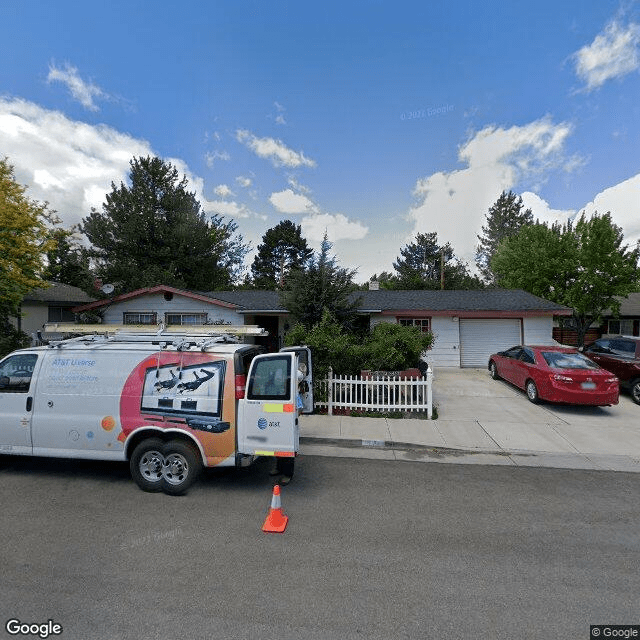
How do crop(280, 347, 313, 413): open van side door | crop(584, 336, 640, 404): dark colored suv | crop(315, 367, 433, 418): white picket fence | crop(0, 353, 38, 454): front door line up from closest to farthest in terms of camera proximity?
crop(0, 353, 38, 454): front door → crop(280, 347, 313, 413): open van side door → crop(315, 367, 433, 418): white picket fence → crop(584, 336, 640, 404): dark colored suv

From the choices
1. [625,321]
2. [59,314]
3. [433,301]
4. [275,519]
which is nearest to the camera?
[275,519]

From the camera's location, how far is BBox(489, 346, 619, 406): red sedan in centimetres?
858

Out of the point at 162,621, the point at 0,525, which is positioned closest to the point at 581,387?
the point at 162,621

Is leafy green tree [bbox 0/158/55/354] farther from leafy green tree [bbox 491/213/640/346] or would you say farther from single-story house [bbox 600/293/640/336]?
single-story house [bbox 600/293/640/336]

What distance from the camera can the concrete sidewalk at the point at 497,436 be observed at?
6.32 m

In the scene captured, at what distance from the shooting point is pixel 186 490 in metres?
4.75

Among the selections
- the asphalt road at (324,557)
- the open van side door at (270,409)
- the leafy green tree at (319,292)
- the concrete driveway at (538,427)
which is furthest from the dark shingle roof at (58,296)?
the concrete driveway at (538,427)

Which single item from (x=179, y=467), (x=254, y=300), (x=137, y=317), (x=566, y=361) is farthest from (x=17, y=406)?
(x=254, y=300)

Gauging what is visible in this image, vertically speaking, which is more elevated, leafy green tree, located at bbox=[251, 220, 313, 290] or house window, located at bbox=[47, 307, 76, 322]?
leafy green tree, located at bbox=[251, 220, 313, 290]

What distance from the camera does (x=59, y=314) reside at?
19.6 meters

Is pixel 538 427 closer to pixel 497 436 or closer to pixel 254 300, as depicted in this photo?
pixel 497 436

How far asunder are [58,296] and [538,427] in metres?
22.2

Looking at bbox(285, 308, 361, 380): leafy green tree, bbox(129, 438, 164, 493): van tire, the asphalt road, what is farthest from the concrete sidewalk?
bbox(129, 438, 164, 493): van tire

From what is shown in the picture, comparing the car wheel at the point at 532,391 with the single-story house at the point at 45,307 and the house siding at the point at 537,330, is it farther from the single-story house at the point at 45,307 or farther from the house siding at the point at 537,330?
the single-story house at the point at 45,307
